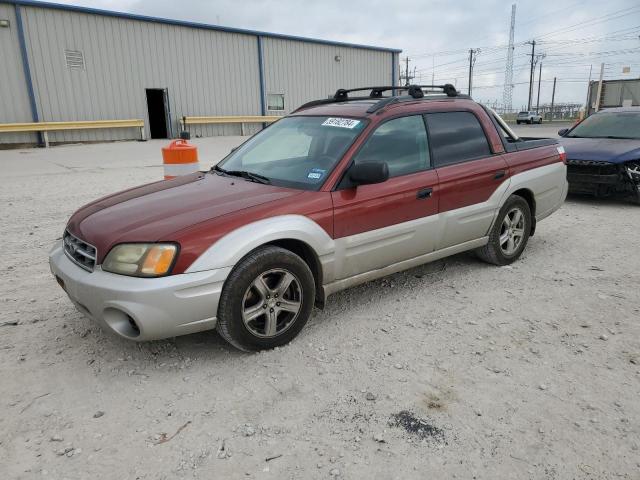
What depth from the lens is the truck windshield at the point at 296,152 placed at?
11.8 ft

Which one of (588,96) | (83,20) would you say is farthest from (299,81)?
(588,96)

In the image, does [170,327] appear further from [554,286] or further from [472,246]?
[554,286]

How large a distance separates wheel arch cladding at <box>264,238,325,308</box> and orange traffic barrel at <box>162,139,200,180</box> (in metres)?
2.84

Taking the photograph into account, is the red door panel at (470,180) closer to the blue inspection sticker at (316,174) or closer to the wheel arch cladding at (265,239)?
the blue inspection sticker at (316,174)

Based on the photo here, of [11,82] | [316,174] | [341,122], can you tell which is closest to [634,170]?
[341,122]

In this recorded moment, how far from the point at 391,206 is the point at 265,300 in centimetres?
125

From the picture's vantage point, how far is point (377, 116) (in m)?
3.82

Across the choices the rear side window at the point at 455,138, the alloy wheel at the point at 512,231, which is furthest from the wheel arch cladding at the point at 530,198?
the rear side window at the point at 455,138

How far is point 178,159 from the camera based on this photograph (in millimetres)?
5699

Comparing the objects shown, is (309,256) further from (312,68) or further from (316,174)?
(312,68)

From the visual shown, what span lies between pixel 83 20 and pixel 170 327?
802 inches

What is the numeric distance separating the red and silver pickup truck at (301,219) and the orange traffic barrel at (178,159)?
155 cm

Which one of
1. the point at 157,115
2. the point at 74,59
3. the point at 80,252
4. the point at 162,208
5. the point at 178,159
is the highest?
the point at 74,59

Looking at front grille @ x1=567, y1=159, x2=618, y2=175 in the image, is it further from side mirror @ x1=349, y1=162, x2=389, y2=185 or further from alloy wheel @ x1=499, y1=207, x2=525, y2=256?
side mirror @ x1=349, y1=162, x2=389, y2=185
